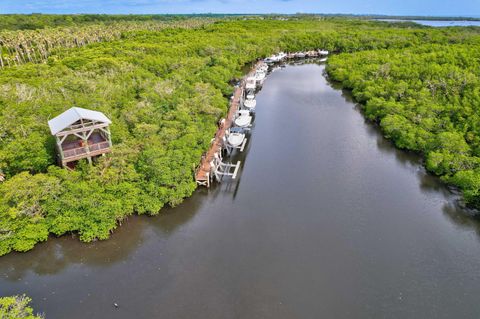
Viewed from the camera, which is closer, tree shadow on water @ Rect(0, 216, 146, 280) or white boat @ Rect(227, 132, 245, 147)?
tree shadow on water @ Rect(0, 216, 146, 280)

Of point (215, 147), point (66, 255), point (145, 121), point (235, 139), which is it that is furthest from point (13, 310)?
point (235, 139)

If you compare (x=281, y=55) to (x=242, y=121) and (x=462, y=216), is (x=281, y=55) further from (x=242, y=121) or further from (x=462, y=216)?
(x=462, y=216)

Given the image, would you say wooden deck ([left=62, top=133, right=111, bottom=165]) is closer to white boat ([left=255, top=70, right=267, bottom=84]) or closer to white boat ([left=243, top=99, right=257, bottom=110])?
white boat ([left=243, top=99, right=257, bottom=110])

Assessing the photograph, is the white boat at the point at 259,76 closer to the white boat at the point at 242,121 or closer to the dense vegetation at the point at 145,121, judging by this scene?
the dense vegetation at the point at 145,121

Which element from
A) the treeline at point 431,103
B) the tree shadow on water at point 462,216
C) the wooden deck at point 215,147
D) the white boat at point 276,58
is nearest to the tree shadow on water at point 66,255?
the wooden deck at point 215,147

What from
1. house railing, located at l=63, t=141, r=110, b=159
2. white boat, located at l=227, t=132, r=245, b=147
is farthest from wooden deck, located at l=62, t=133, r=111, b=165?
white boat, located at l=227, t=132, r=245, b=147

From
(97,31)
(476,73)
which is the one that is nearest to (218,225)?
(476,73)

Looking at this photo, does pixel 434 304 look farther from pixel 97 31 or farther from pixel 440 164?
pixel 97 31
